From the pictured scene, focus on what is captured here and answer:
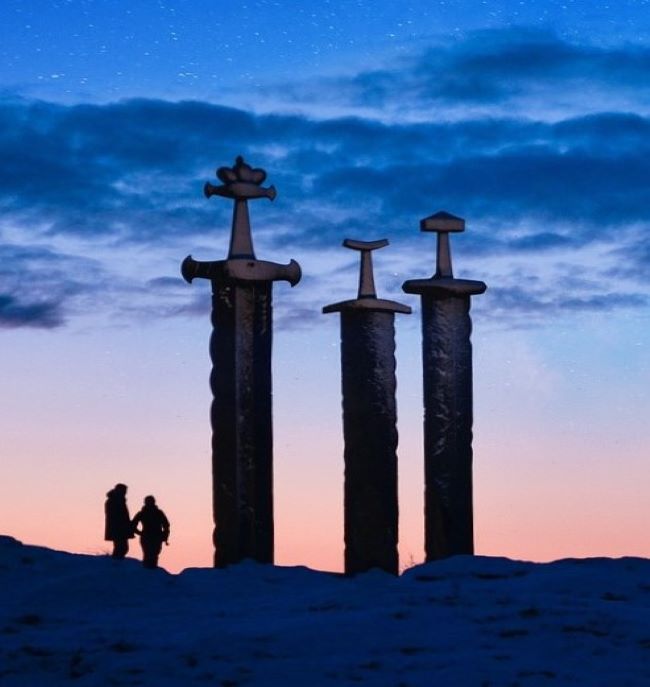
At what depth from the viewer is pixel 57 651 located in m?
8.27

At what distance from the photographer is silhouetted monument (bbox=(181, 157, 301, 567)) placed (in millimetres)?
13281

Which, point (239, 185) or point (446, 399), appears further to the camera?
point (446, 399)

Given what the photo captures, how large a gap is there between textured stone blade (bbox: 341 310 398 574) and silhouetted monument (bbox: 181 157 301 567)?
81cm

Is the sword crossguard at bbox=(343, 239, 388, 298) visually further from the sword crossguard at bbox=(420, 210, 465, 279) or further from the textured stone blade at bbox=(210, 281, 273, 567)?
the textured stone blade at bbox=(210, 281, 273, 567)

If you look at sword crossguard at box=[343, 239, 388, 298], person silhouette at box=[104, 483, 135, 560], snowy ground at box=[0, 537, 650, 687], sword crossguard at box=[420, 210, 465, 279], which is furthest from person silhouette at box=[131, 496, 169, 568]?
sword crossguard at box=[420, 210, 465, 279]

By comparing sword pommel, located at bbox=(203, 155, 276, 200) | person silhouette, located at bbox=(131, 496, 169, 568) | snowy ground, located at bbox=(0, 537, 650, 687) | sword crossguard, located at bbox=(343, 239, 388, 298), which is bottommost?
snowy ground, located at bbox=(0, 537, 650, 687)

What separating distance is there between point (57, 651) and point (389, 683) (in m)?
2.16

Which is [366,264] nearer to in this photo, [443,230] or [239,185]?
[443,230]

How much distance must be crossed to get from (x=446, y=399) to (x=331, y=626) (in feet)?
18.8

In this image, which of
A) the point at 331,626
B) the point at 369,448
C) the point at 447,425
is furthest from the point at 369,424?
the point at 331,626

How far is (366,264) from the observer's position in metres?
13.9

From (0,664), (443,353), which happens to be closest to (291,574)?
(443,353)

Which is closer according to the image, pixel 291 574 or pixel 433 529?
pixel 291 574

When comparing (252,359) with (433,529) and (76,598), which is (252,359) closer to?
(433,529)
